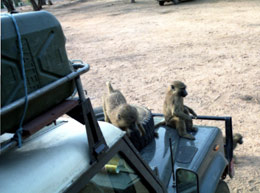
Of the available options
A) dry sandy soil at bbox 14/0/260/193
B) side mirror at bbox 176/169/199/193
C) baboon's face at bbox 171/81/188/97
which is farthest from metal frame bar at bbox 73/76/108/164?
dry sandy soil at bbox 14/0/260/193

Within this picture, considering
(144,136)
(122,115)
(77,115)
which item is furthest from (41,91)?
(122,115)

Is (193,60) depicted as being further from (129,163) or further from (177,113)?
(129,163)

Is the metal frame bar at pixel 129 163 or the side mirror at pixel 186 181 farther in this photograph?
the side mirror at pixel 186 181

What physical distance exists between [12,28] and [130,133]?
75.8 inches

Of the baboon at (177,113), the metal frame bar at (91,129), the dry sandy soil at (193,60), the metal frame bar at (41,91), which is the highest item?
the metal frame bar at (41,91)

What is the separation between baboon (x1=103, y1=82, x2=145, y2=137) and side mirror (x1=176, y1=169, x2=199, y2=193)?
26.6 inches

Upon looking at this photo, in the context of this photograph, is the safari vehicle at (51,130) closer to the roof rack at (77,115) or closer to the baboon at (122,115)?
the roof rack at (77,115)

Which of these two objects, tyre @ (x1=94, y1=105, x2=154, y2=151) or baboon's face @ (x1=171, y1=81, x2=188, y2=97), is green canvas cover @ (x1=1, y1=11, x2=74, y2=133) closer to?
tyre @ (x1=94, y1=105, x2=154, y2=151)

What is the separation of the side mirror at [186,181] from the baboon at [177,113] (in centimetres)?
70

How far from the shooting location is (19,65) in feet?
3.87

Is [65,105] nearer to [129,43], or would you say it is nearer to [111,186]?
[111,186]

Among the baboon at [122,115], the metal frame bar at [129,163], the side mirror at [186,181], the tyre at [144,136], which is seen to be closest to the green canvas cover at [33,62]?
the metal frame bar at [129,163]

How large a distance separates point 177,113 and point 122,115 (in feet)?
2.08

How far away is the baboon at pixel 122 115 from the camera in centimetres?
307
